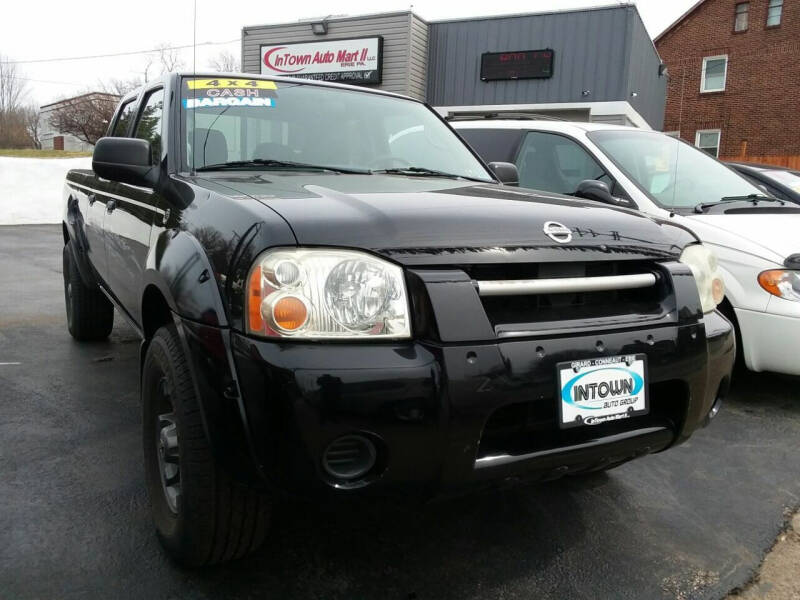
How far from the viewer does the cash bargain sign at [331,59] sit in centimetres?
1482

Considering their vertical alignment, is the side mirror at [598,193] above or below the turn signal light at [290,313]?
above

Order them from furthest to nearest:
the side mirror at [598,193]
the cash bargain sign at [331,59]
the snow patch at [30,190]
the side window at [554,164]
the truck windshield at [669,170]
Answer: the snow patch at [30,190] → the cash bargain sign at [331,59] → the side window at [554,164] → the truck windshield at [669,170] → the side mirror at [598,193]

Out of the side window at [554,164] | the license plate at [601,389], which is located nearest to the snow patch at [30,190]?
the side window at [554,164]

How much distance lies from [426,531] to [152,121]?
2.09 m

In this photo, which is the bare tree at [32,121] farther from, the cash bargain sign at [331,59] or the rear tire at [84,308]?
the rear tire at [84,308]

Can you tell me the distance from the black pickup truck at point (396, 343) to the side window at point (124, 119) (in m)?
1.51

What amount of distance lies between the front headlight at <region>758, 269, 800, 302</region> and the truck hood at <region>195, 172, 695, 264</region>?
1.54 metres

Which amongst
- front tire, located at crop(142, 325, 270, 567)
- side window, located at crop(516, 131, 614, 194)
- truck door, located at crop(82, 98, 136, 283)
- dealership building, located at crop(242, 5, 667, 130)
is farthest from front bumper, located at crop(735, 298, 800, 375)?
dealership building, located at crop(242, 5, 667, 130)

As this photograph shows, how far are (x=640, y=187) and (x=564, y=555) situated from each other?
2.77m

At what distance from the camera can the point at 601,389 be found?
1776 mm

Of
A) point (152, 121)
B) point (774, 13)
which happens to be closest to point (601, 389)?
point (152, 121)

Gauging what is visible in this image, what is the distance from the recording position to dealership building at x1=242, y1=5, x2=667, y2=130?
13625 mm

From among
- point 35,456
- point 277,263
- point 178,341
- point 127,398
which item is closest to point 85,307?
point 127,398

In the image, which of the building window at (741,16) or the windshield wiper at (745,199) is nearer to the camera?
the windshield wiper at (745,199)
